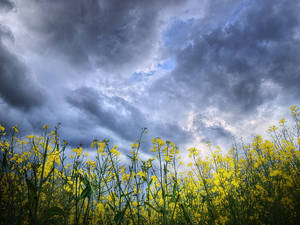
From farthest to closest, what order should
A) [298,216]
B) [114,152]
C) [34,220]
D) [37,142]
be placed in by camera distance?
[37,142] < [114,152] < [298,216] < [34,220]

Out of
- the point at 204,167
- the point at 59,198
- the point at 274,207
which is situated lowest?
the point at 274,207

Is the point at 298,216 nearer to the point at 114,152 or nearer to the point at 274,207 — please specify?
the point at 274,207

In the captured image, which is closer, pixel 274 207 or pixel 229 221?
pixel 274 207

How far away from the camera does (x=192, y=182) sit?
4953mm

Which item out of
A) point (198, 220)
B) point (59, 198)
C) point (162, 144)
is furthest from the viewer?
point (59, 198)

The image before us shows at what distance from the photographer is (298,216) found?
2.07 m

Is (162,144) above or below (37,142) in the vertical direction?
below

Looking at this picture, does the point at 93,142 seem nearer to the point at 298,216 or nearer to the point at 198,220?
the point at 198,220

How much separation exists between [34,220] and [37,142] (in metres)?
4.08

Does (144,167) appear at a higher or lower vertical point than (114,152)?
lower

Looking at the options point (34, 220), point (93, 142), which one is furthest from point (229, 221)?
point (34, 220)

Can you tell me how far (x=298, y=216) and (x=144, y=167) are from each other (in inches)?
78.8

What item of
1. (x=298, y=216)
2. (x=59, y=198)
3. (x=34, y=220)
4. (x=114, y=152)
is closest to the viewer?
(x=34, y=220)

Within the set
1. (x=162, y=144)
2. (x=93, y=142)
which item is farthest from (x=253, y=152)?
(x=93, y=142)
